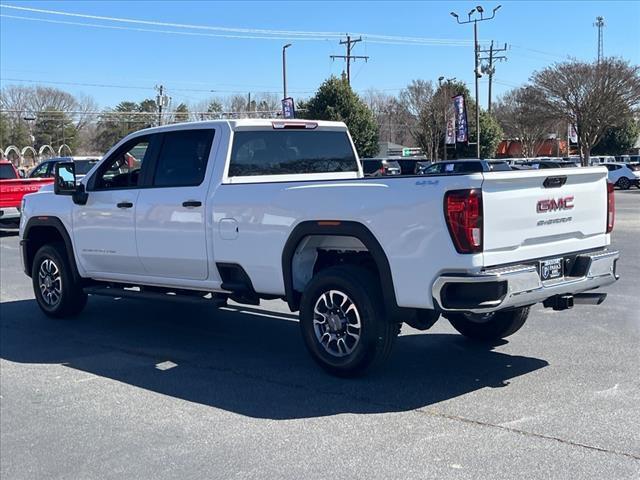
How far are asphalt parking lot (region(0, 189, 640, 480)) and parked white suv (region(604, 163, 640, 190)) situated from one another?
34412 mm

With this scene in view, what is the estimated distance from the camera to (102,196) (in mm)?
8195

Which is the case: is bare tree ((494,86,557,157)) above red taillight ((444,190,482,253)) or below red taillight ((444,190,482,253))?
above

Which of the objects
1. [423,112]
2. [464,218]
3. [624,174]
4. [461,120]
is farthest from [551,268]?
[423,112]

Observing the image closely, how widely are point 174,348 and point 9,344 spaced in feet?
6.10

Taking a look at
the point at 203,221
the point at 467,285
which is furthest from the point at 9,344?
the point at 467,285

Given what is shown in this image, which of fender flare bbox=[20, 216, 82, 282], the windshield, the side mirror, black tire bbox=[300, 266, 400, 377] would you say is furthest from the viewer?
the windshield

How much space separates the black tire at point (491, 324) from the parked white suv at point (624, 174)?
118 ft

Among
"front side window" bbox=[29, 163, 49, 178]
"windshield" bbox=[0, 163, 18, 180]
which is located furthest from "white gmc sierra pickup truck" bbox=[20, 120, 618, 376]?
"front side window" bbox=[29, 163, 49, 178]

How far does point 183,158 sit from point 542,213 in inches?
141

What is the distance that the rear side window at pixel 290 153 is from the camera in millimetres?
7328

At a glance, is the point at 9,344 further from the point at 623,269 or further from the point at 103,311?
the point at 623,269

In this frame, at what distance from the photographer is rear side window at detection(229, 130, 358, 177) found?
733 centimetres

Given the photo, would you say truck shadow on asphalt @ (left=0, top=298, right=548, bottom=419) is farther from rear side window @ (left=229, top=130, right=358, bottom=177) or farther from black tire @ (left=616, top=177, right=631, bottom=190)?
black tire @ (left=616, top=177, right=631, bottom=190)

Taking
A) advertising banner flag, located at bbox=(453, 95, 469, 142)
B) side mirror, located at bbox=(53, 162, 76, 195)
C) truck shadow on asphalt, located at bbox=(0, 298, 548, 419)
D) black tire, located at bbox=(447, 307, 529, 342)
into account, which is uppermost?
advertising banner flag, located at bbox=(453, 95, 469, 142)
